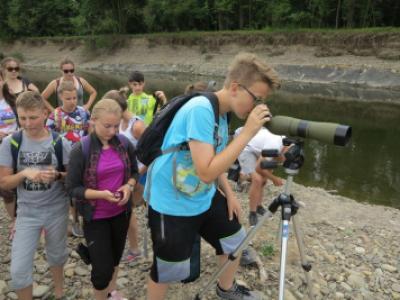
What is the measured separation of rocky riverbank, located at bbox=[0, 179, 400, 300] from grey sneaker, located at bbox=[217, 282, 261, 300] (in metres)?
0.18

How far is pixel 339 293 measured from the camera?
13.2 ft

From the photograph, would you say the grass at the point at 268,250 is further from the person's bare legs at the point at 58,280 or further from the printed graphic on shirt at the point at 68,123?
the printed graphic on shirt at the point at 68,123

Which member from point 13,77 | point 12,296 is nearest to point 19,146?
point 12,296

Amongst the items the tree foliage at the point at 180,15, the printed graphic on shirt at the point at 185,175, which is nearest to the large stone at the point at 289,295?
the printed graphic on shirt at the point at 185,175

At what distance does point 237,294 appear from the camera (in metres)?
3.56

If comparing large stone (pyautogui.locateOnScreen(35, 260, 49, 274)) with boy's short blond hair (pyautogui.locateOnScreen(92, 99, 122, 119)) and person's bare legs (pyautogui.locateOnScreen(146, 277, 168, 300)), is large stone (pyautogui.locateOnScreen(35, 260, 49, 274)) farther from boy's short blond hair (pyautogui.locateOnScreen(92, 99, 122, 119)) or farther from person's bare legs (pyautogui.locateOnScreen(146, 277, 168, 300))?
boy's short blond hair (pyautogui.locateOnScreen(92, 99, 122, 119))

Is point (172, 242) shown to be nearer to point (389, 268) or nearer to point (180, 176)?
point (180, 176)

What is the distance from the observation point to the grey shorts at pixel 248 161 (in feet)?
18.5

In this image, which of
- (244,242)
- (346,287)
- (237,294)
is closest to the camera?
(244,242)

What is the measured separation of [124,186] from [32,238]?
31.9 inches

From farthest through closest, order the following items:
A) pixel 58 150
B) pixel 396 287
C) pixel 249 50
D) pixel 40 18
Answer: pixel 40 18
pixel 249 50
pixel 396 287
pixel 58 150

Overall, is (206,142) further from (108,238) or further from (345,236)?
(345,236)

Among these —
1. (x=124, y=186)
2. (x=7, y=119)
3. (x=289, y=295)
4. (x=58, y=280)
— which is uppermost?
(x=7, y=119)

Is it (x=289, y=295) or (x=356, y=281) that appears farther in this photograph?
(x=356, y=281)
